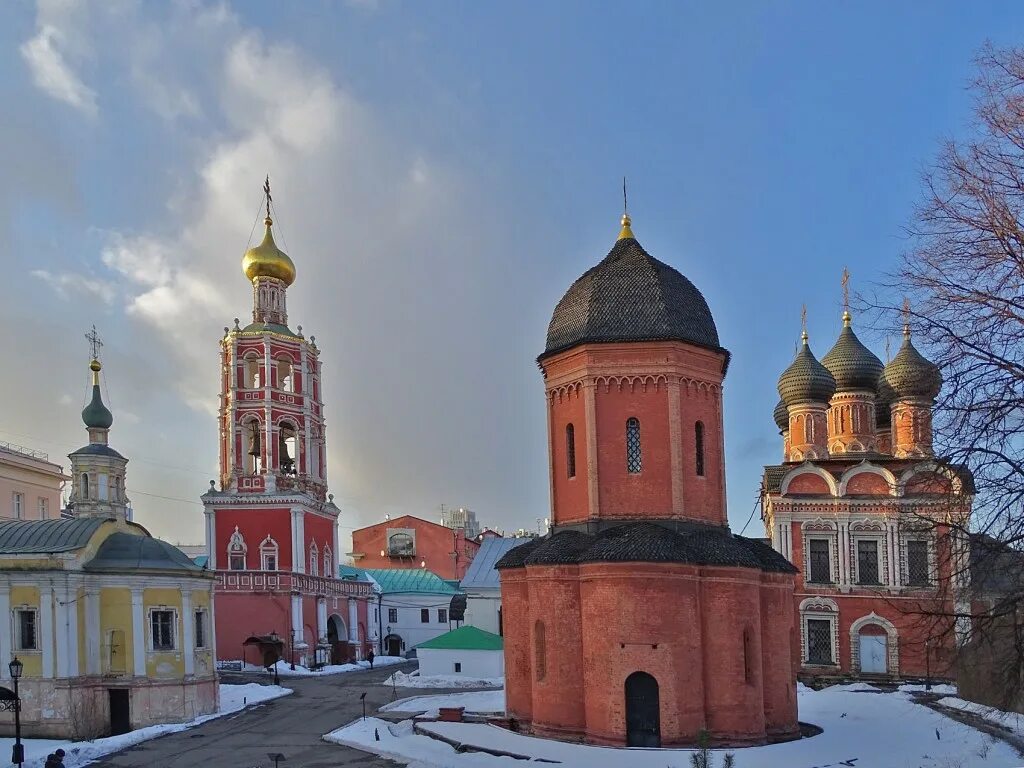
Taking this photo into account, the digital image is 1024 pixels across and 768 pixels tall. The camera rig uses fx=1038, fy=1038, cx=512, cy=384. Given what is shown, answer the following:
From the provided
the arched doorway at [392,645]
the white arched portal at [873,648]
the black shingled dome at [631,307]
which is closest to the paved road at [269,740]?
the black shingled dome at [631,307]

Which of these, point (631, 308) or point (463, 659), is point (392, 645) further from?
point (631, 308)

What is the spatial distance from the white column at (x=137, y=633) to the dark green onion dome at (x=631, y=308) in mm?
12293

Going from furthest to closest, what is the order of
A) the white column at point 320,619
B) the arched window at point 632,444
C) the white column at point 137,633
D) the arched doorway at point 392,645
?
the arched doorway at point 392,645 → the white column at point 320,619 → the white column at point 137,633 → the arched window at point 632,444

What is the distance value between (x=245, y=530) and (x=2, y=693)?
64.9 feet

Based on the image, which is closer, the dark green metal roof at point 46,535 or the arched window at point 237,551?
the dark green metal roof at point 46,535

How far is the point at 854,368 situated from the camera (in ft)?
129

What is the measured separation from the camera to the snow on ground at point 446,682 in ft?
114

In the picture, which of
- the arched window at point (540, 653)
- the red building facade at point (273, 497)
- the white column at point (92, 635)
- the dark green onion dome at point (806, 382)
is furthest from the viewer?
the red building facade at point (273, 497)

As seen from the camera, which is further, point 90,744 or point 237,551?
point 237,551

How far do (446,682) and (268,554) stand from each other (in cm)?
1212

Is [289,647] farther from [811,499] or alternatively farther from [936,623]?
[936,623]

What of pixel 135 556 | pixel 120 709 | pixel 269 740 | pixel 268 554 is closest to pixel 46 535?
pixel 135 556

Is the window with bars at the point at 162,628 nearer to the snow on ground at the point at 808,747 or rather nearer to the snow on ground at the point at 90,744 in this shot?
the snow on ground at the point at 90,744

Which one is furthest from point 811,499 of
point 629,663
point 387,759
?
point 387,759
